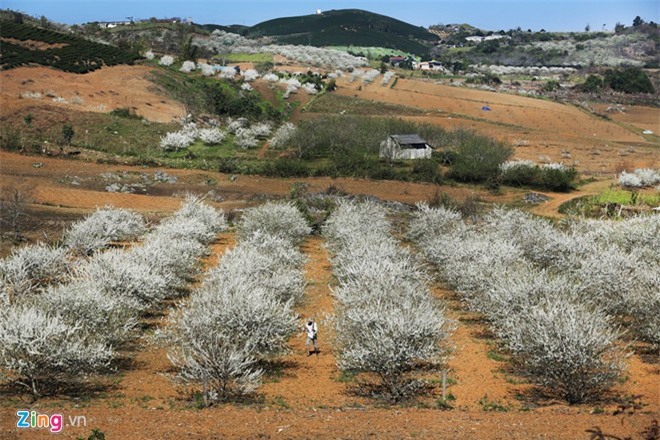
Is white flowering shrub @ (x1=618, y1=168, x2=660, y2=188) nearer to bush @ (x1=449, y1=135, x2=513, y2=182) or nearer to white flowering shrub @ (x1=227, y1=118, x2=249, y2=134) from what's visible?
bush @ (x1=449, y1=135, x2=513, y2=182)

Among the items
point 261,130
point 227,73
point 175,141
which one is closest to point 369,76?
point 227,73

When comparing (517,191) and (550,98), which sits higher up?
(550,98)

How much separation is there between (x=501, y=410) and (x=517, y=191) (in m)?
40.2

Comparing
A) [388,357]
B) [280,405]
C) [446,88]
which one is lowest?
[280,405]

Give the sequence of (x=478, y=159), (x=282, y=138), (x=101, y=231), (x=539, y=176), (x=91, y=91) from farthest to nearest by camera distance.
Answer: (x=91, y=91), (x=282, y=138), (x=478, y=159), (x=539, y=176), (x=101, y=231)

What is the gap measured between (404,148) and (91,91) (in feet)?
111

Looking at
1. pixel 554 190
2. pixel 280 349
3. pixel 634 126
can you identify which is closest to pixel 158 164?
pixel 554 190

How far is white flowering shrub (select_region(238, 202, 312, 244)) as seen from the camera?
31.8 metres

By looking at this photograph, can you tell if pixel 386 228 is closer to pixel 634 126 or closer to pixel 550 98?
pixel 634 126

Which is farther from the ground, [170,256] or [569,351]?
[569,351]

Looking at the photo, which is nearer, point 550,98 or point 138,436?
point 138,436

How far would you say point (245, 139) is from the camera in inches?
2488

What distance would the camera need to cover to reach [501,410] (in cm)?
1510

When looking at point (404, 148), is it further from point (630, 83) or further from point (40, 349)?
point (630, 83)
